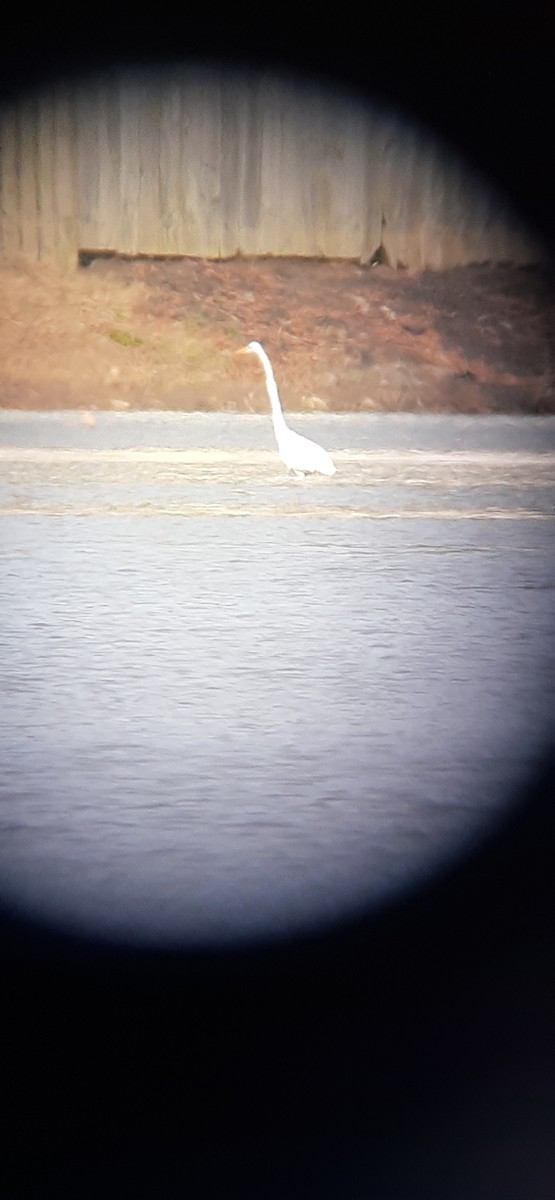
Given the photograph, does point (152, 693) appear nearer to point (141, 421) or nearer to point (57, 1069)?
point (57, 1069)

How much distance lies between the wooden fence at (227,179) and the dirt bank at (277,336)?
22 cm

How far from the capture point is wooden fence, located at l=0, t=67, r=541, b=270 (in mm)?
11961

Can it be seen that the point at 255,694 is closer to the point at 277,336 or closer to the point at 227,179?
the point at 277,336

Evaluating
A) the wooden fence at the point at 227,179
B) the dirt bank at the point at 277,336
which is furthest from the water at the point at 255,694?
the wooden fence at the point at 227,179

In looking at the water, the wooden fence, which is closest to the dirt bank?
the wooden fence

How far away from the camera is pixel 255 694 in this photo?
290 cm

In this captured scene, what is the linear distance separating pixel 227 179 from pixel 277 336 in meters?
1.43

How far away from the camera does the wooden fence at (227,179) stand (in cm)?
1196

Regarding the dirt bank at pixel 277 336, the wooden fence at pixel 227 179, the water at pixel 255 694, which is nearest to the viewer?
the water at pixel 255 694

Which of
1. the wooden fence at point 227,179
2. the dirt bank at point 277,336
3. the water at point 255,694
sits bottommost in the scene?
the water at point 255,694

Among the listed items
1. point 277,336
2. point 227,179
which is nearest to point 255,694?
point 277,336

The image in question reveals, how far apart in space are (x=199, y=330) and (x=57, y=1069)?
1085 centimetres

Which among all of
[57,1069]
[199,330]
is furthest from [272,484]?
[199,330]

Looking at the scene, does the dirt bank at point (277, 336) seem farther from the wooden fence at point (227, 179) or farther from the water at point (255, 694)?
the water at point (255, 694)
